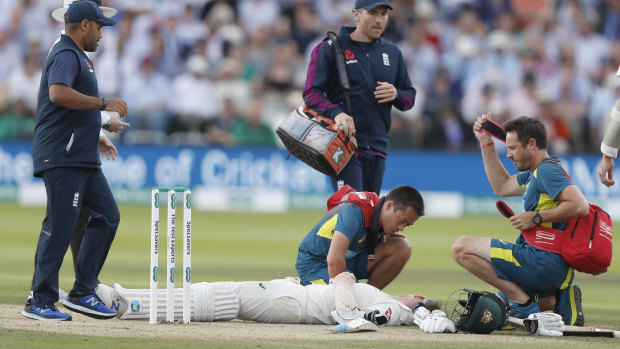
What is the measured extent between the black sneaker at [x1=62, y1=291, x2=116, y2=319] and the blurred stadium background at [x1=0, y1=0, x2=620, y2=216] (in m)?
11.7

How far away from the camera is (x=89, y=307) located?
24.3ft

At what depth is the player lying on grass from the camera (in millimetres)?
7320

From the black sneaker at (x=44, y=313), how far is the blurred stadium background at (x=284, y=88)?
1186cm

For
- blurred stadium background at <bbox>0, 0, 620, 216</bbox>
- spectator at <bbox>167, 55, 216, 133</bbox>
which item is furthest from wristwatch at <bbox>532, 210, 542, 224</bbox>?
spectator at <bbox>167, 55, 216, 133</bbox>

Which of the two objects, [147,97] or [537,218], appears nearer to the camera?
[537,218]

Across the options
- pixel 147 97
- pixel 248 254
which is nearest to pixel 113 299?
pixel 248 254

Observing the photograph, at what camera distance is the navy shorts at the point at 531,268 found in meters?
7.59

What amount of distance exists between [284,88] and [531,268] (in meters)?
13.0

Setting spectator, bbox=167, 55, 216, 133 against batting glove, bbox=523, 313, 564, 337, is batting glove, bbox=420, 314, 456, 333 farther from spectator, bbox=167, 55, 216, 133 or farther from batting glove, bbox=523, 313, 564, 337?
spectator, bbox=167, 55, 216, 133

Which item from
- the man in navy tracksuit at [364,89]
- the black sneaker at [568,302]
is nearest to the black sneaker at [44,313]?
the man in navy tracksuit at [364,89]

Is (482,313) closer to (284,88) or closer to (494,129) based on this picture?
(494,129)

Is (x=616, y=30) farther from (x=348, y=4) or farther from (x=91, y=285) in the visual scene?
(x=91, y=285)

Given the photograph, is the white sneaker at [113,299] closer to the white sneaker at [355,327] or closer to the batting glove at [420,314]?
the white sneaker at [355,327]

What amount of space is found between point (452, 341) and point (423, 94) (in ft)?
45.2
